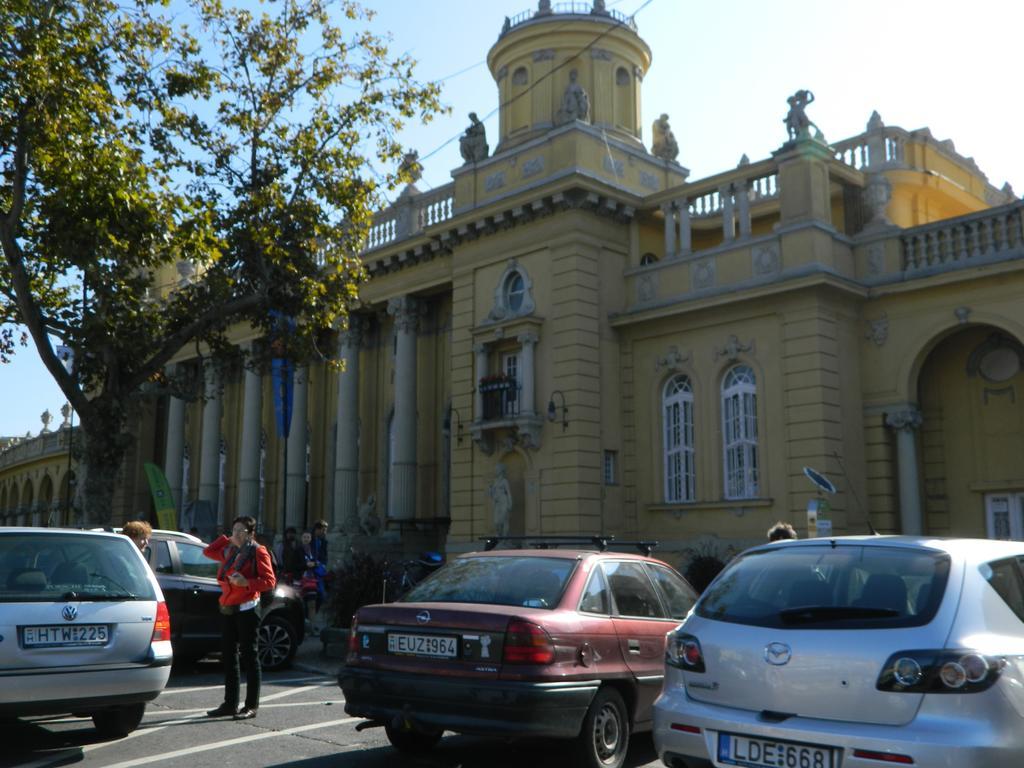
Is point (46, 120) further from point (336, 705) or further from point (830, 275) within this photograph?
point (830, 275)

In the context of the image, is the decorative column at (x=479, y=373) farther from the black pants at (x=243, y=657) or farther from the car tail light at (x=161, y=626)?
the car tail light at (x=161, y=626)

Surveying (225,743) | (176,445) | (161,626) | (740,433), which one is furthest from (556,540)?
(176,445)

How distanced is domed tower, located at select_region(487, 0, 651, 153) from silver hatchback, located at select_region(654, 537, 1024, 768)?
69.2 feet

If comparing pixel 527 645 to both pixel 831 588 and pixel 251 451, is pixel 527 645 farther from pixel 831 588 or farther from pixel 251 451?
pixel 251 451

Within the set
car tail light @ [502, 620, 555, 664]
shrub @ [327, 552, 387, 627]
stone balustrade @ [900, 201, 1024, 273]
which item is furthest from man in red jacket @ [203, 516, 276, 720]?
stone balustrade @ [900, 201, 1024, 273]

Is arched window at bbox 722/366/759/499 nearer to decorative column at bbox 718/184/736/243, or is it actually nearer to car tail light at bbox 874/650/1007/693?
decorative column at bbox 718/184/736/243

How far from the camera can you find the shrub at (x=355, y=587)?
1534 centimetres

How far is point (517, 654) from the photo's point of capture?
6277 millimetres

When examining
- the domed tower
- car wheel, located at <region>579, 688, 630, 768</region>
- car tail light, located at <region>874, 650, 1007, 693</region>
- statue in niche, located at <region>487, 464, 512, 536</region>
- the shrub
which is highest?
the domed tower

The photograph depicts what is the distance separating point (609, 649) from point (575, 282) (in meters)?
15.2

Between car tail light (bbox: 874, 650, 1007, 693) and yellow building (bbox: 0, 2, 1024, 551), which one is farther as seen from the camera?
yellow building (bbox: 0, 2, 1024, 551)

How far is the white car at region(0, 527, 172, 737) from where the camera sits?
7.09 m

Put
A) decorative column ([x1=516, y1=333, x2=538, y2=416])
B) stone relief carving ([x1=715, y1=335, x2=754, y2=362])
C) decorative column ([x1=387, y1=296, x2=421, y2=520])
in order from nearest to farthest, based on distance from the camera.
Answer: stone relief carving ([x1=715, y1=335, x2=754, y2=362]) < decorative column ([x1=516, y1=333, x2=538, y2=416]) < decorative column ([x1=387, y1=296, x2=421, y2=520])

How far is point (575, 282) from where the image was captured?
21.5 m
